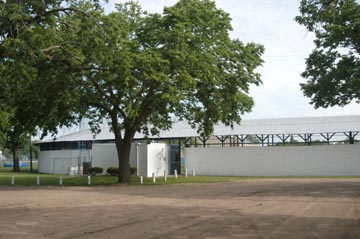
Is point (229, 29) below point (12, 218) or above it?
above

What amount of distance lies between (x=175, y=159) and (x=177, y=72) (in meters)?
26.1

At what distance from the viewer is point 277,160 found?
5025 cm

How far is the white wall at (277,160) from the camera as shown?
47312mm

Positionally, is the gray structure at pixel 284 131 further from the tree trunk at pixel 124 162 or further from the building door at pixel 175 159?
the tree trunk at pixel 124 162

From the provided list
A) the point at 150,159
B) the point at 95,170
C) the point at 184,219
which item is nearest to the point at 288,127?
the point at 150,159

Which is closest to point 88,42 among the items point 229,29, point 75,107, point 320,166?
point 75,107

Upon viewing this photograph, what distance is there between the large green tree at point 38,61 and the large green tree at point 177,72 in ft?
5.84

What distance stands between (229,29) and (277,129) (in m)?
24.4

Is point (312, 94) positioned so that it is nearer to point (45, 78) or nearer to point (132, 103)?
point (132, 103)

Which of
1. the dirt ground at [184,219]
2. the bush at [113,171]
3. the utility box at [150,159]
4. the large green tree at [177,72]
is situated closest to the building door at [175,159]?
the utility box at [150,159]

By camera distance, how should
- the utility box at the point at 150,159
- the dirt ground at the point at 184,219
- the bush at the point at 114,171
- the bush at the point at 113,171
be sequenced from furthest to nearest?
the utility box at the point at 150,159
the bush at the point at 113,171
the bush at the point at 114,171
the dirt ground at the point at 184,219

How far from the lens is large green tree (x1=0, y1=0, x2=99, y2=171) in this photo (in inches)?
642

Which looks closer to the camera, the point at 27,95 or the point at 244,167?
the point at 27,95

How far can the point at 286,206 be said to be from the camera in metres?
17.3
